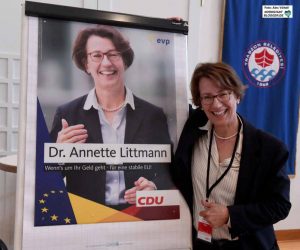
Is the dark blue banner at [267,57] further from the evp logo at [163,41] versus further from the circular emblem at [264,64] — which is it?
the evp logo at [163,41]

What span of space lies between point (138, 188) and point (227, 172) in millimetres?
364

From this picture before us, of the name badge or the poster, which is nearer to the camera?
the poster

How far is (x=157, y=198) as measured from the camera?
1.36 metres

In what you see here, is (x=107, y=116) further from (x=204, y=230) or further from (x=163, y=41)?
(x=204, y=230)

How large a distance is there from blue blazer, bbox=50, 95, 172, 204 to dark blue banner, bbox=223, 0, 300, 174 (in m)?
1.83

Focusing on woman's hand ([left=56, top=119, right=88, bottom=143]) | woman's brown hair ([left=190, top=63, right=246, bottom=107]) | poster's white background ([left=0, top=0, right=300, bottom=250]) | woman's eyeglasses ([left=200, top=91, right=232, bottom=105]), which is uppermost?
poster's white background ([left=0, top=0, right=300, bottom=250])

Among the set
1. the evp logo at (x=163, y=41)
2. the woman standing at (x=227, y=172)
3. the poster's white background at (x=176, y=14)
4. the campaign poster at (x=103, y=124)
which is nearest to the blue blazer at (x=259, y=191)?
the woman standing at (x=227, y=172)

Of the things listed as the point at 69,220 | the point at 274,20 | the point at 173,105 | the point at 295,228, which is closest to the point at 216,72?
the point at 173,105

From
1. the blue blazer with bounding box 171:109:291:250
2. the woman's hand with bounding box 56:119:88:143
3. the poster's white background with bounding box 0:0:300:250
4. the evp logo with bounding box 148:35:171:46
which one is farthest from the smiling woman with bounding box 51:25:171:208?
the poster's white background with bounding box 0:0:300:250

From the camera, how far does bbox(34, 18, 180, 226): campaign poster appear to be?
1223mm

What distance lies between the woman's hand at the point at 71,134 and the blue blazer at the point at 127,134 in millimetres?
13

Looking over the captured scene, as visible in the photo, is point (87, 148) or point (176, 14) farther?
point (176, 14)

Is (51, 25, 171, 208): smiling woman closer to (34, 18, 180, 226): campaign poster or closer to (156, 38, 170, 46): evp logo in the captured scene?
(34, 18, 180, 226): campaign poster

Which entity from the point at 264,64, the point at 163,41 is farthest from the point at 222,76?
the point at 264,64
